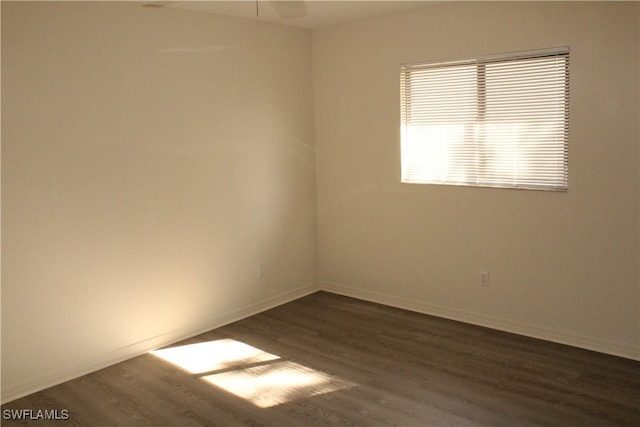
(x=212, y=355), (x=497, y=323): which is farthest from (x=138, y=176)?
(x=497, y=323)

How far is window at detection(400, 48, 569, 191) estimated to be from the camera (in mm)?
3996

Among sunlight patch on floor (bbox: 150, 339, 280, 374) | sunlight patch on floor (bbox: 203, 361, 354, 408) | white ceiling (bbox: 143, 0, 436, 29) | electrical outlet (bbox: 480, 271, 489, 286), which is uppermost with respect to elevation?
white ceiling (bbox: 143, 0, 436, 29)

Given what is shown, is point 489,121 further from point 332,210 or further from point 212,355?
point 212,355

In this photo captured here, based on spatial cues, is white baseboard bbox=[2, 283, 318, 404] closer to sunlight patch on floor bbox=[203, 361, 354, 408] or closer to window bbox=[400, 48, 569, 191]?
sunlight patch on floor bbox=[203, 361, 354, 408]

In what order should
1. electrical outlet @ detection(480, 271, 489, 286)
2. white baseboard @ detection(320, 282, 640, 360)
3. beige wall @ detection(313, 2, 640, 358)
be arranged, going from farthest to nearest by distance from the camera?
electrical outlet @ detection(480, 271, 489, 286) → white baseboard @ detection(320, 282, 640, 360) → beige wall @ detection(313, 2, 640, 358)

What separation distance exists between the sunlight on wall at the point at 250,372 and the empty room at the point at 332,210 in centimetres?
2

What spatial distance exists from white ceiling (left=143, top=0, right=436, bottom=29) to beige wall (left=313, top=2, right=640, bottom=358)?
20cm

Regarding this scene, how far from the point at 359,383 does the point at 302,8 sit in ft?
8.59

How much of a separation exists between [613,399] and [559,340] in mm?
860

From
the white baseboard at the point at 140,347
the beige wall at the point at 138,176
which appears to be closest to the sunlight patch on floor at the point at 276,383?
the white baseboard at the point at 140,347

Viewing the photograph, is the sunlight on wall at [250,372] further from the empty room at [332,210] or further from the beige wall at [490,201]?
the beige wall at [490,201]

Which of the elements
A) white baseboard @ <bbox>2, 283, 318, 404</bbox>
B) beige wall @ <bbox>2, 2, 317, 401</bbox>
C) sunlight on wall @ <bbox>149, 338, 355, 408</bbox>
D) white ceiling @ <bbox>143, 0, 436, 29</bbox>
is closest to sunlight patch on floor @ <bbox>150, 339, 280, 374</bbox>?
sunlight on wall @ <bbox>149, 338, 355, 408</bbox>

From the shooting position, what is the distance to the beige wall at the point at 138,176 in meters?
3.45

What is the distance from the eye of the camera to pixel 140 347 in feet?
13.5
